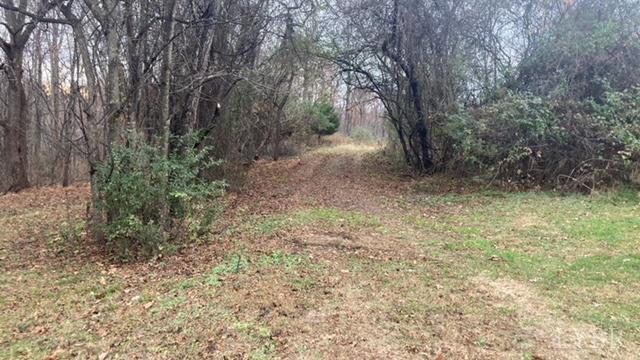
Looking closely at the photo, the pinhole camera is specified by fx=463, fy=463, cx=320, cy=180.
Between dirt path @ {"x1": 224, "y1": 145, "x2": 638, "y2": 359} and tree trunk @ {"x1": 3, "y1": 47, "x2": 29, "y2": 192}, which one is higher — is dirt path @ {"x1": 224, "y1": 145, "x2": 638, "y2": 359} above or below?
below

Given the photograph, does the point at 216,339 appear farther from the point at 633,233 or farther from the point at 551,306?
the point at 633,233

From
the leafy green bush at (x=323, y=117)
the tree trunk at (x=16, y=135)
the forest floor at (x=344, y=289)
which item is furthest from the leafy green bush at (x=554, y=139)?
the leafy green bush at (x=323, y=117)

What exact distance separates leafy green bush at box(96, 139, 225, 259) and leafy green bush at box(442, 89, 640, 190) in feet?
22.2

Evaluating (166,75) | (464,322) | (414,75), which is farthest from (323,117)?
(464,322)

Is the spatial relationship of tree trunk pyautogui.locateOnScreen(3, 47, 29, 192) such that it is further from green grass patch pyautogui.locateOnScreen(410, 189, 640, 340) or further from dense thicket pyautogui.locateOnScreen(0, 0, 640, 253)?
green grass patch pyautogui.locateOnScreen(410, 189, 640, 340)

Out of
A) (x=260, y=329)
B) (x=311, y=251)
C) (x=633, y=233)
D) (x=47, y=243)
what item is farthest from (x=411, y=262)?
(x=47, y=243)

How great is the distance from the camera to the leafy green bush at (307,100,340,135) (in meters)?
21.7

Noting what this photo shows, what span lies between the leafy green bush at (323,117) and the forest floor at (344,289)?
46.6 ft

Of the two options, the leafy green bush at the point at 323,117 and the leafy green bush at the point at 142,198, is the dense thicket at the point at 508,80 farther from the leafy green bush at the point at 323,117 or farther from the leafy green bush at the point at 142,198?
the leafy green bush at the point at 323,117

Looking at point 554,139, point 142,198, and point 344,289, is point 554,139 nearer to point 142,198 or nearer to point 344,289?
point 344,289

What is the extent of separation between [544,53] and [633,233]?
5589 millimetres

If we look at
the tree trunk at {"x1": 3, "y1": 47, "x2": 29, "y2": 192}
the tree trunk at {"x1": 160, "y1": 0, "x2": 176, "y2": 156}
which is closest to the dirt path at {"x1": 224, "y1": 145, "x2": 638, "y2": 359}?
the tree trunk at {"x1": 160, "y1": 0, "x2": 176, "y2": 156}

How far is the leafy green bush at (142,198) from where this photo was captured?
17.2 feet

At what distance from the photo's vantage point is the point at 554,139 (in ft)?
31.4
